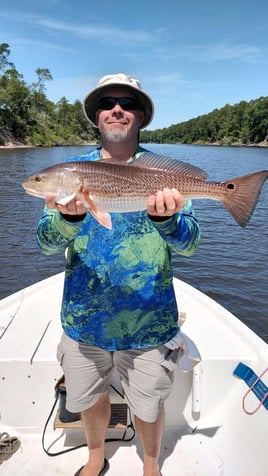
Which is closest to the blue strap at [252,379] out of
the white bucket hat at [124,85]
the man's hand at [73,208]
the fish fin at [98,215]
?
the fish fin at [98,215]

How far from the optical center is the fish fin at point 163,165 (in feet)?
8.74

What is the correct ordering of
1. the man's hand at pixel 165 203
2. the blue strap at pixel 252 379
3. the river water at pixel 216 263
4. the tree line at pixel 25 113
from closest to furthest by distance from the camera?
the man's hand at pixel 165 203
the blue strap at pixel 252 379
the river water at pixel 216 263
the tree line at pixel 25 113

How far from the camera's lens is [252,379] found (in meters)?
3.17

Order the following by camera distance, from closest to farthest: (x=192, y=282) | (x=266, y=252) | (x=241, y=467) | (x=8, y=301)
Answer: (x=241, y=467)
(x=8, y=301)
(x=192, y=282)
(x=266, y=252)

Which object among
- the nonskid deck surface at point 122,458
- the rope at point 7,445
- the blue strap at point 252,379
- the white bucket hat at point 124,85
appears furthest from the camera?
the rope at point 7,445

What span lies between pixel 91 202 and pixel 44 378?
72.5 inches

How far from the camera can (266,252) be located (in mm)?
11766

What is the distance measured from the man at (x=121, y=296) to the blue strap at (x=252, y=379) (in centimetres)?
80

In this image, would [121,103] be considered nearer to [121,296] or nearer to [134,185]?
Answer: [134,185]

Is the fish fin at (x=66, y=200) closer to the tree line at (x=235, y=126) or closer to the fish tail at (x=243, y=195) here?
the fish tail at (x=243, y=195)

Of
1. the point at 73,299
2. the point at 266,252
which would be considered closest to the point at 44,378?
the point at 73,299

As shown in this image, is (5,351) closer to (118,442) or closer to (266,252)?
(118,442)

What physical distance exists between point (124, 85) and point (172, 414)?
2909 millimetres

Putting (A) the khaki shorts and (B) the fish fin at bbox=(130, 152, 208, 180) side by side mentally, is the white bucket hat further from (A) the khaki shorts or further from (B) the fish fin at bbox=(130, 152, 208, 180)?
(A) the khaki shorts
